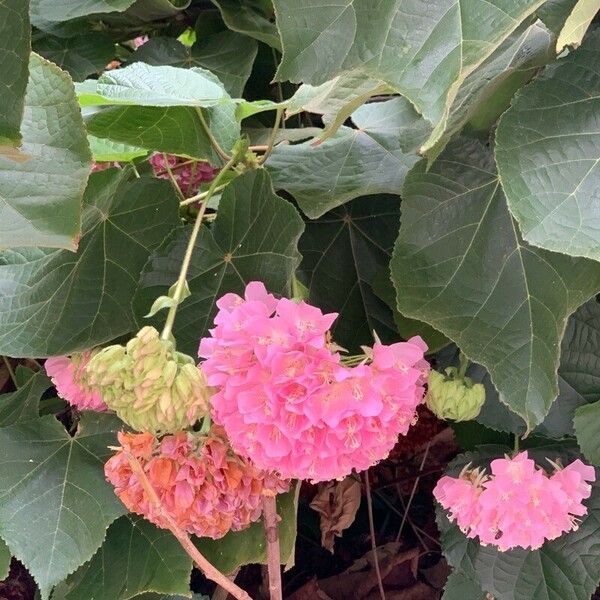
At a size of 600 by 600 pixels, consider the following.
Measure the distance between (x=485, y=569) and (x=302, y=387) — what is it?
0.39 metres

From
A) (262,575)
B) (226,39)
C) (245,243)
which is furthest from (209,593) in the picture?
(226,39)

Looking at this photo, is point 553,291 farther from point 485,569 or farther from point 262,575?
point 262,575

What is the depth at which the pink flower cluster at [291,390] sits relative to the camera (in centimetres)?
51

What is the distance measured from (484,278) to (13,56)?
1.24ft

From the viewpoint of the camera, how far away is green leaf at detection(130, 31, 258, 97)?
0.84m

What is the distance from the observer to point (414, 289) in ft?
1.94

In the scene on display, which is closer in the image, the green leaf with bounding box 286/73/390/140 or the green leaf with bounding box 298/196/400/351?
the green leaf with bounding box 286/73/390/140

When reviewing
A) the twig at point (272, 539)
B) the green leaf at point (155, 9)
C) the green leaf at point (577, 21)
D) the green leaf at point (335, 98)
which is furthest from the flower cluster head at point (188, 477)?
the green leaf at point (155, 9)

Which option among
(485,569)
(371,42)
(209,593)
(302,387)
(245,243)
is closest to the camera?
(371,42)

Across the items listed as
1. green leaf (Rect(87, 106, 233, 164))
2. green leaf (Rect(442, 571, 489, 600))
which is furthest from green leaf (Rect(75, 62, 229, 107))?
green leaf (Rect(442, 571, 489, 600))

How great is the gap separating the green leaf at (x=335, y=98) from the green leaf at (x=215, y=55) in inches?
9.0

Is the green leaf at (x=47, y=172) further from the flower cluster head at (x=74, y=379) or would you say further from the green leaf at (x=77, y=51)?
the green leaf at (x=77, y=51)

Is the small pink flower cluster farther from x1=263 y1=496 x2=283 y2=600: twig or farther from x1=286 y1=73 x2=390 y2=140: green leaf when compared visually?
x1=263 y1=496 x2=283 y2=600: twig

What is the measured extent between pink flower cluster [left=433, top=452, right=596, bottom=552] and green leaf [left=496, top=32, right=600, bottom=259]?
28cm
